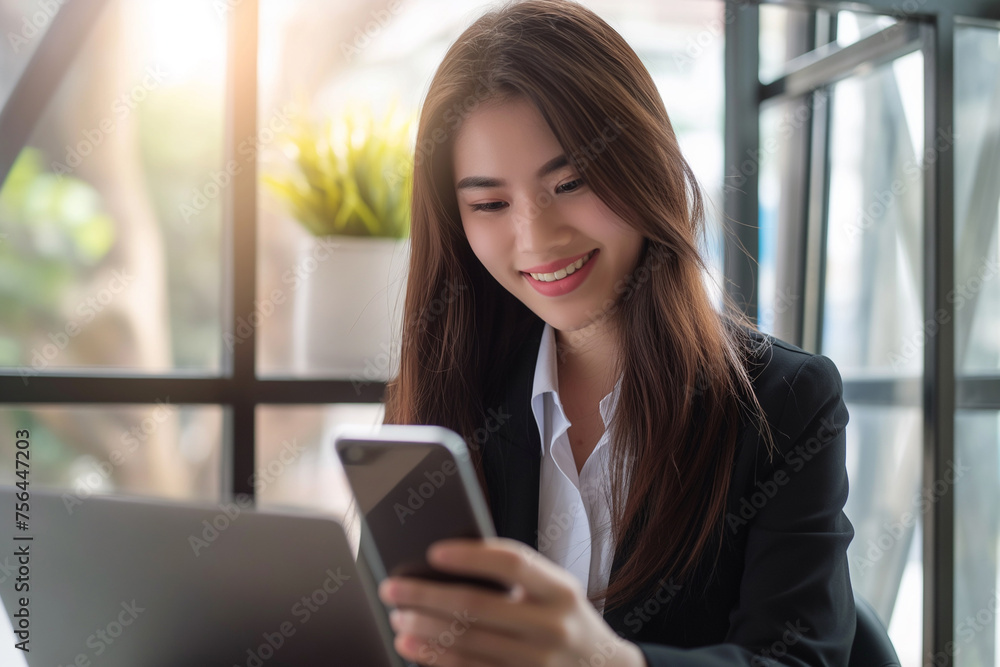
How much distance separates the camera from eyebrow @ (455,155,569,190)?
119 centimetres

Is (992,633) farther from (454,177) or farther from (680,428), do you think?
(454,177)

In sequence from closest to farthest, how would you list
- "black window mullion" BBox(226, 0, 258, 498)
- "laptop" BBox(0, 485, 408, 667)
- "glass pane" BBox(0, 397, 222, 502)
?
1. "laptop" BBox(0, 485, 408, 667)
2. "black window mullion" BBox(226, 0, 258, 498)
3. "glass pane" BBox(0, 397, 222, 502)

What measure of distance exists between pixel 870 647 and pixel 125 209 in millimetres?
2367

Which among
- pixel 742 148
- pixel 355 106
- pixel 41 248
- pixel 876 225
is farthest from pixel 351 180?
pixel 876 225

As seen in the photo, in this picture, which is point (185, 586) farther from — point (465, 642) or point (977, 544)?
point (977, 544)

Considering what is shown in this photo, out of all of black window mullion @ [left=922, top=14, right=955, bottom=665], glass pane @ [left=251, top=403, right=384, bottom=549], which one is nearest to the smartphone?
black window mullion @ [left=922, top=14, right=955, bottom=665]

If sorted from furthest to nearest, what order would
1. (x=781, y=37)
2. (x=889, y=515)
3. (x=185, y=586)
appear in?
1. (x=781, y=37)
2. (x=889, y=515)
3. (x=185, y=586)

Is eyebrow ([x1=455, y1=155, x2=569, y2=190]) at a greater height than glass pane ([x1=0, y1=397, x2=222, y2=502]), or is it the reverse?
eyebrow ([x1=455, y1=155, x2=569, y2=190])

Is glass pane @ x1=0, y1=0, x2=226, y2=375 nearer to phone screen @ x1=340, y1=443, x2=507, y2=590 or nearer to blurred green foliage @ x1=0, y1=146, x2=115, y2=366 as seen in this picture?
blurred green foliage @ x1=0, y1=146, x2=115, y2=366

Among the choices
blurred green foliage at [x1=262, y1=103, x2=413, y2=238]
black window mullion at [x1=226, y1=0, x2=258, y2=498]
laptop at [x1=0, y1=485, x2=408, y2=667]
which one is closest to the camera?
laptop at [x1=0, y1=485, x2=408, y2=667]

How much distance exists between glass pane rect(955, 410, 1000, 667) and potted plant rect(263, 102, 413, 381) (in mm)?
1666

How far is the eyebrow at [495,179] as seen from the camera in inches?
46.8

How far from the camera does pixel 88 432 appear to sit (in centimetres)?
246

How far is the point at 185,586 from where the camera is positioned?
0.83 meters
